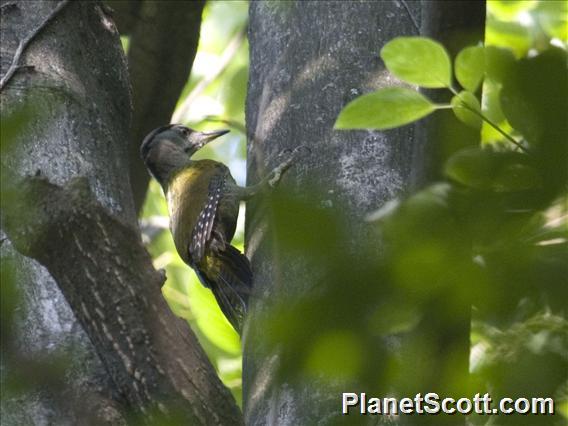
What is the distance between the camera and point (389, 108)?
1427 millimetres

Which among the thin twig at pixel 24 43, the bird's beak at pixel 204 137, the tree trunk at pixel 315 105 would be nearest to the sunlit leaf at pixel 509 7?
the tree trunk at pixel 315 105

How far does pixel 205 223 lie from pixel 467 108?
3.15 metres

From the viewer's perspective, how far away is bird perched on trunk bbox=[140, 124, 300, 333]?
3775 mm

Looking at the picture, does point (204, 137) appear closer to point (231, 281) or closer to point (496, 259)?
point (231, 281)

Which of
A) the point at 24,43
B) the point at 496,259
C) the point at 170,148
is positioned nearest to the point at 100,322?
the point at 496,259

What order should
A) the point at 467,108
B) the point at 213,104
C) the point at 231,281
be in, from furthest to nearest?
the point at 213,104, the point at 231,281, the point at 467,108

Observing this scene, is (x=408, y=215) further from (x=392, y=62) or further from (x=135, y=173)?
Result: (x=135, y=173)

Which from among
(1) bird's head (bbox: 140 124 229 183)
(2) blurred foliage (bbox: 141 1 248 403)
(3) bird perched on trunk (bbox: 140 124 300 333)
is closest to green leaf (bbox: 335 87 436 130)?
(3) bird perched on trunk (bbox: 140 124 300 333)

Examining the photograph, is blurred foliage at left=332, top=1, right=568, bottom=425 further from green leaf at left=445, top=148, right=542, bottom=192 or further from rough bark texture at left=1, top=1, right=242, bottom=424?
rough bark texture at left=1, top=1, right=242, bottom=424

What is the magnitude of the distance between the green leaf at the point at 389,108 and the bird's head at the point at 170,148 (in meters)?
3.75

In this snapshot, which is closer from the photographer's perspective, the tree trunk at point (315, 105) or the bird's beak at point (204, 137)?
the tree trunk at point (315, 105)

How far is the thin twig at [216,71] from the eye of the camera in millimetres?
5840

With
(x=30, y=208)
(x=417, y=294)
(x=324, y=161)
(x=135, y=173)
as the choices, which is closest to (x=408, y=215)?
(x=417, y=294)

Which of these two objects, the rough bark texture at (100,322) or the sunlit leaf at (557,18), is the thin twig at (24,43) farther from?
the sunlit leaf at (557,18)
